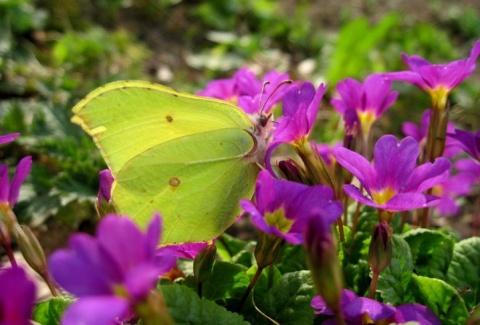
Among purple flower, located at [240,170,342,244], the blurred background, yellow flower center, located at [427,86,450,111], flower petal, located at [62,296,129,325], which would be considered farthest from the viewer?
the blurred background

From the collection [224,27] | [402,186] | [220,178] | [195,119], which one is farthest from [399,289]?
[224,27]

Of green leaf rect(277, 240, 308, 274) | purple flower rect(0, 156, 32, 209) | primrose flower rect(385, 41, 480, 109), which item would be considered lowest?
green leaf rect(277, 240, 308, 274)

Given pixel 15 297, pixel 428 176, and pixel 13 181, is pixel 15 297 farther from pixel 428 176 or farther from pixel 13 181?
pixel 428 176

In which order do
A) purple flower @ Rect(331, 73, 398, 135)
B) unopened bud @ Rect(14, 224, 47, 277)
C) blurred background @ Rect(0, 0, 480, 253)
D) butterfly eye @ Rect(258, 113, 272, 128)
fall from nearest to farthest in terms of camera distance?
unopened bud @ Rect(14, 224, 47, 277)
butterfly eye @ Rect(258, 113, 272, 128)
purple flower @ Rect(331, 73, 398, 135)
blurred background @ Rect(0, 0, 480, 253)

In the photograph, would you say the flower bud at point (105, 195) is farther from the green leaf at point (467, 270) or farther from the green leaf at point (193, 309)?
the green leaf at point (467, 270)

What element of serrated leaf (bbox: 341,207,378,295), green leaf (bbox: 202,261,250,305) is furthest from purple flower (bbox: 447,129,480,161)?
green leaf (bbox: 202,261,250,305)

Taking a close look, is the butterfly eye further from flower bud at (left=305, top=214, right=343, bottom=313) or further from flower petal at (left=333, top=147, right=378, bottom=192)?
flower bud at (left=305, top=214, right=343, bottom=313)

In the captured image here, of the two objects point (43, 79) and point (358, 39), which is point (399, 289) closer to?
point (43, 79)
